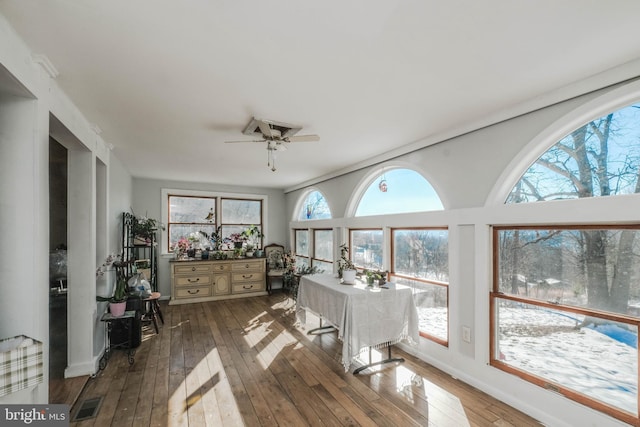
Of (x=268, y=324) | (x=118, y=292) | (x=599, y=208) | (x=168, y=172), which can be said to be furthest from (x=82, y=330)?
(x=599, y=208)

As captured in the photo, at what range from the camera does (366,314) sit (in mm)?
2930

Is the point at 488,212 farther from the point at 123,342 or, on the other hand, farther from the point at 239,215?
the point at 239,215

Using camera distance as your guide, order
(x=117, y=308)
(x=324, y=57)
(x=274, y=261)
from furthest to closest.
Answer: (x=274, y=261) → (x=117, y=308) → (x=324, y=57)

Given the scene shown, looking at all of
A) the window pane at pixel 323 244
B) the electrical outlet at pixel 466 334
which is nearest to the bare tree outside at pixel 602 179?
the electrical outlet at pixel 466 334

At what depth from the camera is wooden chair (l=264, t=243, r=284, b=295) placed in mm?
6547

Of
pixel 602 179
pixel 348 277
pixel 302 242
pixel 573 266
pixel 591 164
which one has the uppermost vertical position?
pixel 591 164

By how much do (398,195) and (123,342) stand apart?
3.89 metres

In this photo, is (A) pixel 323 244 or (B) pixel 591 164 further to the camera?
(A) pixel 323 244

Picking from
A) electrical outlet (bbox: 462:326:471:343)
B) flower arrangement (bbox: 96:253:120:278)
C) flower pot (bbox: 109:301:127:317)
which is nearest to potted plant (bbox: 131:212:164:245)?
flower arrangement (bbox: 96:253:120:278)

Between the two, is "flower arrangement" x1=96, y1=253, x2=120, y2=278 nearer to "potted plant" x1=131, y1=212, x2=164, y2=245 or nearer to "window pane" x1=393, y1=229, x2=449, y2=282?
"potted plant" x1=131, y1=212, x2=164, y2=245

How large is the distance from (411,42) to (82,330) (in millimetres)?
3750

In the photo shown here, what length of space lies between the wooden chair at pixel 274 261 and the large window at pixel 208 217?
0.35 metres

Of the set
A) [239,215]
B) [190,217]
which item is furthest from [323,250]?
[190,217]

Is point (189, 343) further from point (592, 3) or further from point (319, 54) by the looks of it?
point (592, 3)
